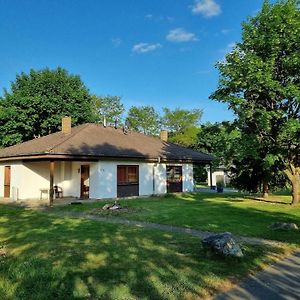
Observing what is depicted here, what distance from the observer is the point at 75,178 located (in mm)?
25156

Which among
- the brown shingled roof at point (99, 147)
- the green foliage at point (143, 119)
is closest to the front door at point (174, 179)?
the brown shingled roof at point (99, 147)

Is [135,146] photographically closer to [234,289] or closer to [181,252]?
[181,252]

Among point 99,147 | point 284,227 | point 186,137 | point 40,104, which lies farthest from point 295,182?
point 186,137

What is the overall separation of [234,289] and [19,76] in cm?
3845

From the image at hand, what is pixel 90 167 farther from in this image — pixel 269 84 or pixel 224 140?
pixel 269 84

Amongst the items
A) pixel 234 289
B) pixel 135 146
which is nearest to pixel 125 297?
pixel 234 289

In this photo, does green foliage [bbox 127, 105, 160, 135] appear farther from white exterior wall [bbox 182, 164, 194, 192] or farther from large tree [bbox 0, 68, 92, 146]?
white exterior wall [bbox 182, 164, 194, 192]

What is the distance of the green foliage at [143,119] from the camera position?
68.8 metres

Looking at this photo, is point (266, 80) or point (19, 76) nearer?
point (266, 80)

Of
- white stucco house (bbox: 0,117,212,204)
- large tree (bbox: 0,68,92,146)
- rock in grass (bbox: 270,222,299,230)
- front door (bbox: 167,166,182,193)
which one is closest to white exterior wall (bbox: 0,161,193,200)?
white stucco house (bbox: 0,117,212,204)

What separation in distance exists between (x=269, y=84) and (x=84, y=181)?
13507 millimetres

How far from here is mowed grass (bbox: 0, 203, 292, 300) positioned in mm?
5621

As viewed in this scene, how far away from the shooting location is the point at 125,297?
532cm

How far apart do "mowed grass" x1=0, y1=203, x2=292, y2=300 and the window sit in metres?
13.6
